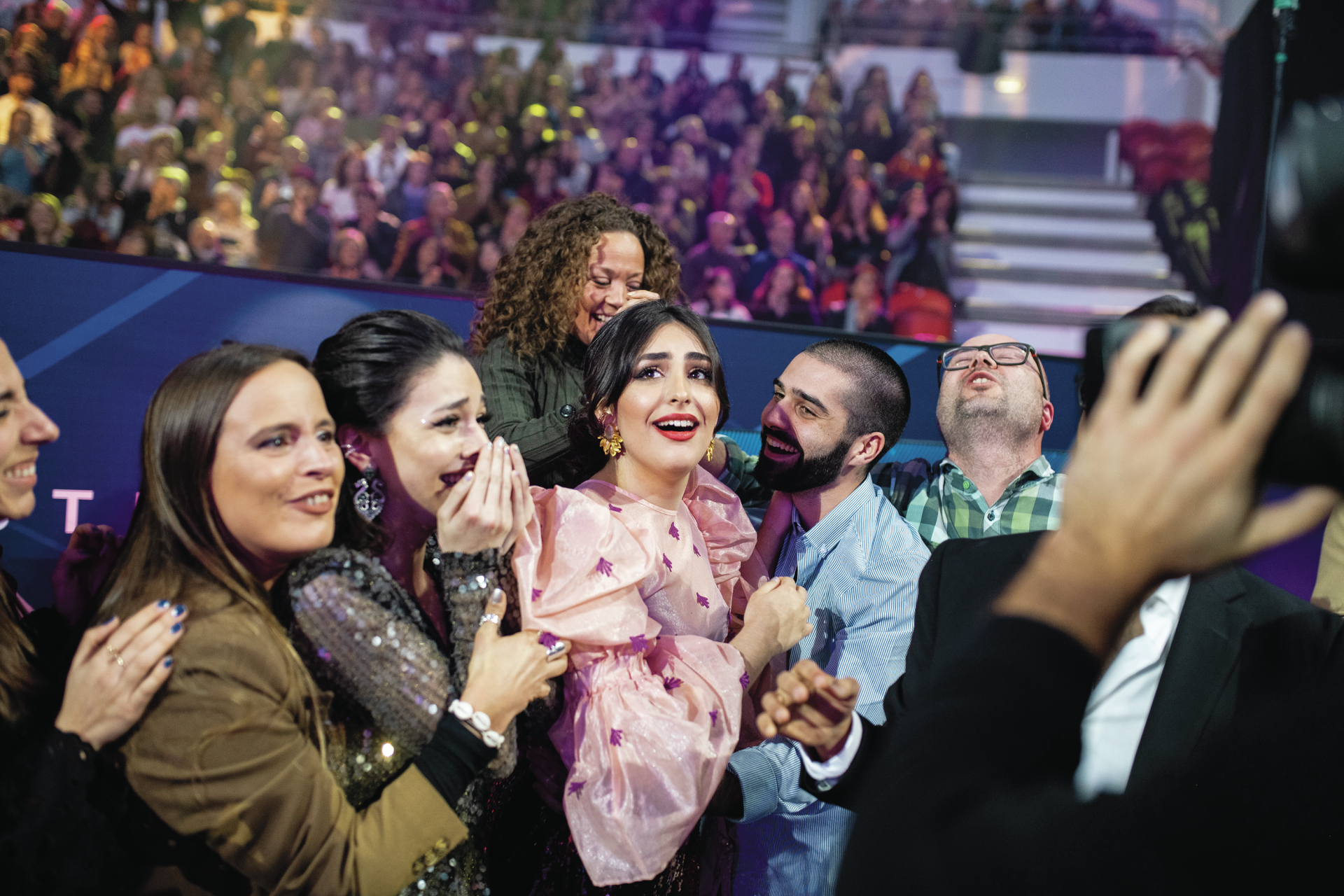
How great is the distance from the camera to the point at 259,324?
3.45 meters

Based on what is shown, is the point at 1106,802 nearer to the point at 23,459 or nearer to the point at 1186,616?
the point at 1186,616

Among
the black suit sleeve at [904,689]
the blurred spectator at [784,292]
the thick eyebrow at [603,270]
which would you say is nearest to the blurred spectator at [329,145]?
the blurred spectator at [784,292]

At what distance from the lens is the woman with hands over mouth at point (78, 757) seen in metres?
1.46

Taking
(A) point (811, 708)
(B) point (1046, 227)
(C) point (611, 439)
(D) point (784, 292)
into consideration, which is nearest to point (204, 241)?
(D) point (784, 292)

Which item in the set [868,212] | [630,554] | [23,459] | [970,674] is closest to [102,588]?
[23,459]

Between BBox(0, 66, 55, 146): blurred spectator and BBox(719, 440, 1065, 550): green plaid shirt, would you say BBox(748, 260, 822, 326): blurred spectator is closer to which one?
BBox(719, 440, 1065, 550): green plaid shirt

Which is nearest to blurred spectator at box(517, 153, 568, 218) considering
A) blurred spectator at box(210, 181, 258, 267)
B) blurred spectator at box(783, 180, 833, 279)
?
blurred spectator at box(783, 180, 833, 279)

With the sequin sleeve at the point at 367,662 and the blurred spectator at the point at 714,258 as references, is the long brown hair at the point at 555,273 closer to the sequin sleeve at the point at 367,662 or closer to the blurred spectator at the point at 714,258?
the sequin sleeve at the point at 367,662

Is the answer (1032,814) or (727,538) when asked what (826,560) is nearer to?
(727,538)

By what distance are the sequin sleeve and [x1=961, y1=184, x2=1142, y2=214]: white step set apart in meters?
10.7

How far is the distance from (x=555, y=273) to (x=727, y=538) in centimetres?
124

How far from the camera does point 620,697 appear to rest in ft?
6.23

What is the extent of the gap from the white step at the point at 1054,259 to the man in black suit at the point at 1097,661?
10.2m

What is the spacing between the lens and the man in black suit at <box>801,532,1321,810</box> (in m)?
1.63
